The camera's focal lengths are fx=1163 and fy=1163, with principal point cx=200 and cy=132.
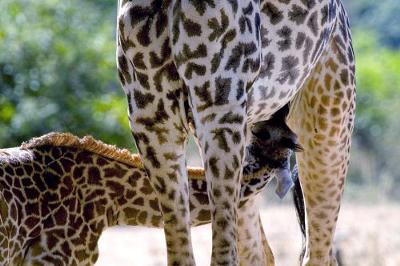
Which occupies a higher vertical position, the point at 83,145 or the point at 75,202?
the point at 83,145

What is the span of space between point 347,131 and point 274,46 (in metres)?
1.30

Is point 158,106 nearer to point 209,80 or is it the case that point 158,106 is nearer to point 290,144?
point 209,80

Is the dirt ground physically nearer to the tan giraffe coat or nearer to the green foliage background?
the green foliage background

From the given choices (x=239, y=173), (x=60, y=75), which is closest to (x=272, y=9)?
(x=239, y=173)

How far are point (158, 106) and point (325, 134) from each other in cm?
167

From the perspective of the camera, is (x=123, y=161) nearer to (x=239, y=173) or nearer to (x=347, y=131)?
(x=347, y=131)

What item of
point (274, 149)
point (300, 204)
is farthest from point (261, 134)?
point (300, 204)

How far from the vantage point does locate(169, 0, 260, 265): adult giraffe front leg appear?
15.5 feet

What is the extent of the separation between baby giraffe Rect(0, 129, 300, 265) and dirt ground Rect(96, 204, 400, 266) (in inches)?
134

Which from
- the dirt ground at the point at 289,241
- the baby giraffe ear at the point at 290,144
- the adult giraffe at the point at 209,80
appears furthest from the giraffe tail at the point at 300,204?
the dirt ground at the point at 289,241

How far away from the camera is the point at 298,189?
720 centimetres

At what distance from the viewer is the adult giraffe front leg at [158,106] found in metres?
4.88

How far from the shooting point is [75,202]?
7.18 m

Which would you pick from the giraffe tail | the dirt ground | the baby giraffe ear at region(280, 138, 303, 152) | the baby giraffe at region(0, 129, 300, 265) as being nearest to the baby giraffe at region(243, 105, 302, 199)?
the baby giraffe ear at region(280, 138, 303, 152)
